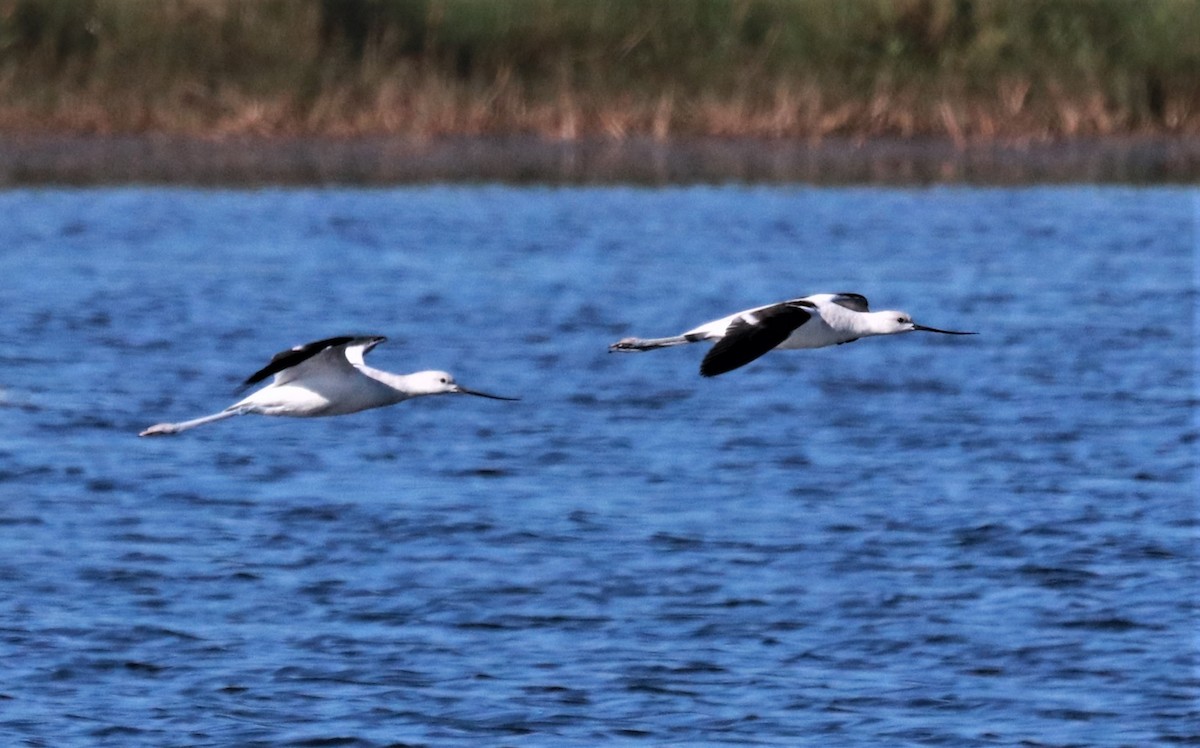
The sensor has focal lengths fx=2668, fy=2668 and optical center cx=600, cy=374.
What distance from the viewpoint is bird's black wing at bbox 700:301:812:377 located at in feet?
34.2

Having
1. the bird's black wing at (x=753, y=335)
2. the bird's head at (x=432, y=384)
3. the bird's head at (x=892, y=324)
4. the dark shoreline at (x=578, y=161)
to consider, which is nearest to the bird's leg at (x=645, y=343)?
Answer: the bird's black wing at (x=753, y=335)

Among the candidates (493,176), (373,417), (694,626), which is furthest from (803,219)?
(694,626)

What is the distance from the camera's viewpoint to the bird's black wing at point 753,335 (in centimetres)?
1042

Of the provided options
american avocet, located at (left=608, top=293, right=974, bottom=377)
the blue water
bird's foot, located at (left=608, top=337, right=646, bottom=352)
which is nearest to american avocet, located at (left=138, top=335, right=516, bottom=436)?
bird's foot, located at (left=608, top=337, right=646, bottom=352)

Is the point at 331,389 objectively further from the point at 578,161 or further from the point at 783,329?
the point at 578,161

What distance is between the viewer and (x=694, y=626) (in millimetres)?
13531

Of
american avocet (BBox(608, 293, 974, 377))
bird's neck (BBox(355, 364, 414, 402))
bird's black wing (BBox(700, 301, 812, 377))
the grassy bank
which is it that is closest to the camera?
bird's black wing (BBox(700, 301, 812, 377))

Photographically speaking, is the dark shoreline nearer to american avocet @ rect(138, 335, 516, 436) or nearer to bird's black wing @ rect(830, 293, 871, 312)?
bird's black wing @ rect(830, 293, 871, 312)

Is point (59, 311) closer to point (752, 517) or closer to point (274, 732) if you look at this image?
point (752, 517)

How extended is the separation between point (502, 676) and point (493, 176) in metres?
27.4

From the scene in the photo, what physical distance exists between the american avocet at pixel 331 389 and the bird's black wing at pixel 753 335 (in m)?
1.14

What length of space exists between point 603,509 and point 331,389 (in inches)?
206

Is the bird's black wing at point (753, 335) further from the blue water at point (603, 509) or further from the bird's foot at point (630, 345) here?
the blue water at point (603, 509)

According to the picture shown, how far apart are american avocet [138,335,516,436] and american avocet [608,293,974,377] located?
97cm
